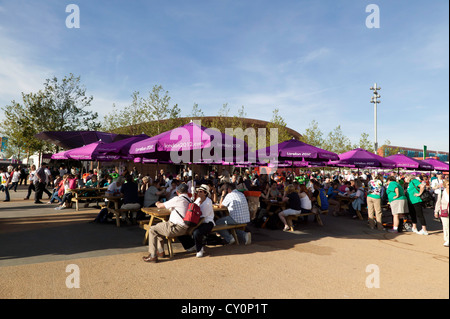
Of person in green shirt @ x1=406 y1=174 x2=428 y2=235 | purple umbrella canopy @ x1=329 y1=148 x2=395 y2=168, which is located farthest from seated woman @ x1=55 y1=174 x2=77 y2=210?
person in green shirt @ x1=406 y1=174 x2=428 y2=235

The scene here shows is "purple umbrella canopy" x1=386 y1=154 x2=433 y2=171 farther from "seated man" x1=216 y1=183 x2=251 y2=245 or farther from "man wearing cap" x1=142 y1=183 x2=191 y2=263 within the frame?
"man wearing cap" x1=142 y1=183 x2=191 y2=263

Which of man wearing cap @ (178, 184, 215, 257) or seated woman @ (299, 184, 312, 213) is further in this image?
seated woman @ (299, 184, 312, 213)

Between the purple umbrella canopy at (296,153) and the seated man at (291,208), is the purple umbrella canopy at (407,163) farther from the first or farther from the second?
the seated man at (291,208)

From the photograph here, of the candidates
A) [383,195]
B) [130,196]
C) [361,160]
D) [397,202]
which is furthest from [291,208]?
[361,160]

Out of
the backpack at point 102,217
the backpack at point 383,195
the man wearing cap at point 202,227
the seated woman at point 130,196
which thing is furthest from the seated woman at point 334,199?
the backpack at point 102,217

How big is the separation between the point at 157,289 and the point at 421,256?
217 inches

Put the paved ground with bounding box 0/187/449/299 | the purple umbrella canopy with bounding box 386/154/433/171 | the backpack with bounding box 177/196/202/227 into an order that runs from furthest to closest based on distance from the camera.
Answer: the purple umbrella canopy with bounding box 386/154/433/171 → the backpack with bounding box 177/196/202/227 → the paved ground with bounding box 0/187/449/299

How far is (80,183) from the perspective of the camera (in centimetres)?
1251

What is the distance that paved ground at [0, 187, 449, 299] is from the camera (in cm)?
387

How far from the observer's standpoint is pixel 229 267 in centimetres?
490

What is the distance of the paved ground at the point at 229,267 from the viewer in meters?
3.87

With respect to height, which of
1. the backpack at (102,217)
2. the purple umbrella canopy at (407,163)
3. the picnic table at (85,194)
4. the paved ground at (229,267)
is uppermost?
the purple umbrella canopy at (407,163)

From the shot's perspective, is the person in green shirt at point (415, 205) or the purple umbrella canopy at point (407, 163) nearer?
the person in green shirt at point (415, 205)

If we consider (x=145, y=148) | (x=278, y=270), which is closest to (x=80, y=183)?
(x=145, y=148)
